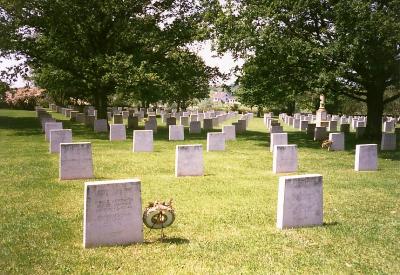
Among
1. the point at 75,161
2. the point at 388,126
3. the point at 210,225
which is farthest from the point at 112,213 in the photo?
the point at 388,126

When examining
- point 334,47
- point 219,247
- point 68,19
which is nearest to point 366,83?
point 334,47

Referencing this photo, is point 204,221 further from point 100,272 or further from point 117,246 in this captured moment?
point 100,272

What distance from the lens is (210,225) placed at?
7711 millimetres

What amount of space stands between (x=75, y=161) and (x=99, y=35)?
16365 mm

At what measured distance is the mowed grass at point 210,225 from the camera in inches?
235

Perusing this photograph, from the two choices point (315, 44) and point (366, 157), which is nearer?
point (366, 157)

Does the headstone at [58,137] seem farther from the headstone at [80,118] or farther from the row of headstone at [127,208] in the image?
the headstone at [80,118]

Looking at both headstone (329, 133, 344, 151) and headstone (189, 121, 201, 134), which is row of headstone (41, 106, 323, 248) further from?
headstone (189, 121, 201, 134)

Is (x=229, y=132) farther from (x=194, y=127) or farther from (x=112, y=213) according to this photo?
(x=112, y=213)

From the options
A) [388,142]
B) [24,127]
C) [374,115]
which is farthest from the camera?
[24,127]

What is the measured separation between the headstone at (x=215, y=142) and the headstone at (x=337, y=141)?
16.0 feet

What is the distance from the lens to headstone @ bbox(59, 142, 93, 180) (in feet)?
36.3

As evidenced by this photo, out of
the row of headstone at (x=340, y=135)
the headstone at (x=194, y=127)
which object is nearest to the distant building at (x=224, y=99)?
the row of headstone at (x=340, y=135)

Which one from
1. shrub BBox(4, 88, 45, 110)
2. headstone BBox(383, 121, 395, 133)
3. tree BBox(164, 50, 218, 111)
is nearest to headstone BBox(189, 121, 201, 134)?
tree BBox(164, 50, 218, 111)
